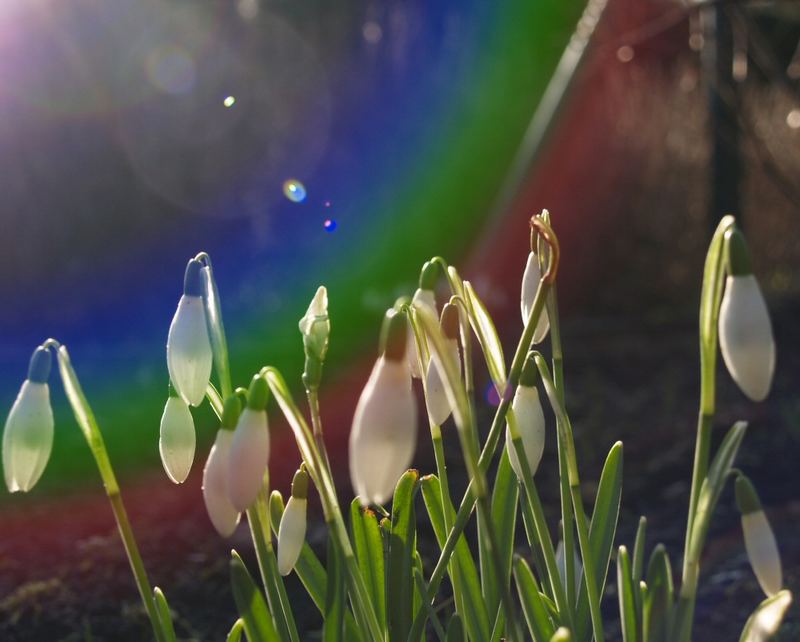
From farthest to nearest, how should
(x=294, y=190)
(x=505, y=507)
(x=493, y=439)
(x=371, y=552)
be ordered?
(x=294, y=190)
(x=505, y=507)
(x=371, y=552)
(x=493, y=439)

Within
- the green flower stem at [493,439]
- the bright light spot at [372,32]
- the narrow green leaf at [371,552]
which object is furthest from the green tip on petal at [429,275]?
the bright light spot at [372,32]

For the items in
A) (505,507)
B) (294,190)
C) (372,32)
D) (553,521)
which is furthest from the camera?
(372,32)

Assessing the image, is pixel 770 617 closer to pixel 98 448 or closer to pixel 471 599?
pixel 471 599

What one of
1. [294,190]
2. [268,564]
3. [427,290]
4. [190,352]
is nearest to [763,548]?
[427,290]

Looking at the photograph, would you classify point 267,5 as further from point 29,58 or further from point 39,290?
point 39,290

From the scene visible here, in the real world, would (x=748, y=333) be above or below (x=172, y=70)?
below

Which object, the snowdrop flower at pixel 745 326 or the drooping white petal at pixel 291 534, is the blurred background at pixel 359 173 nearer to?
the drooping white petal at pixel 291 534

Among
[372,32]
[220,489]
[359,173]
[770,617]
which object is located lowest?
[770,617]

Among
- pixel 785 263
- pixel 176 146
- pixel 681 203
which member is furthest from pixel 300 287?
Result: pixel 785 263
